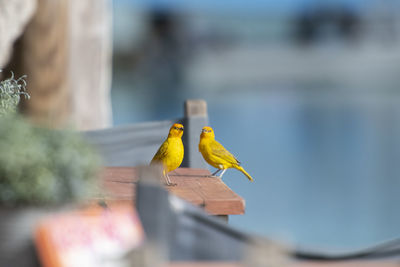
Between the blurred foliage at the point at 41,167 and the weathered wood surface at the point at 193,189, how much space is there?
50 centimetres

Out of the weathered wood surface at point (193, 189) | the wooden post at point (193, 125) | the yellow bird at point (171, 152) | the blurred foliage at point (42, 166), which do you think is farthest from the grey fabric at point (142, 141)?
the blurred foliage at point (42, 166)

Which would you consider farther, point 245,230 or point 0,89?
point 0,89

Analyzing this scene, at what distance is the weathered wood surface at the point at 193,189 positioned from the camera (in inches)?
52.6

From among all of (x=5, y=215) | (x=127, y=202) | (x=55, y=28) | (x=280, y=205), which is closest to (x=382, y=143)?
(x=280, y=205)

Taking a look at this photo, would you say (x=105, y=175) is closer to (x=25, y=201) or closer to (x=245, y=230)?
(x=245, y=230)

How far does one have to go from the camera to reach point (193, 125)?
6.82ft

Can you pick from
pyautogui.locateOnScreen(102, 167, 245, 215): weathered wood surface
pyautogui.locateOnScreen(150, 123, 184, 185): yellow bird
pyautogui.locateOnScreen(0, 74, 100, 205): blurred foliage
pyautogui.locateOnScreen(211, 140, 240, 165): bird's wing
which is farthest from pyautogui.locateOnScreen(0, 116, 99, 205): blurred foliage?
pyautogui.locateOnScreen(211, 140, 240, 165): bird's wing

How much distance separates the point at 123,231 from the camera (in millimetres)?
669

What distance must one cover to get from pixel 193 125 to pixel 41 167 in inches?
56.6

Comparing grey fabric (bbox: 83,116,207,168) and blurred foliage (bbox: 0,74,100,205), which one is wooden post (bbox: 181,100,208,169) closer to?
grey fabric (bbox: 83,116,207,168)

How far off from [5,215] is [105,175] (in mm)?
1066

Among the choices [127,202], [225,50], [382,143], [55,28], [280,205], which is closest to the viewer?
[127,202]

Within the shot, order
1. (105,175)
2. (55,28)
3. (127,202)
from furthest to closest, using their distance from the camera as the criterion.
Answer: (55,28) < (105,175) < (127,202)

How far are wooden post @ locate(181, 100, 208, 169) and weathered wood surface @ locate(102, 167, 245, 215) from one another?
0.67ft
